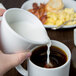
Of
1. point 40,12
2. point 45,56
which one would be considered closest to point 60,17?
point 40,12

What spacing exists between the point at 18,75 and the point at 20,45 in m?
0.16

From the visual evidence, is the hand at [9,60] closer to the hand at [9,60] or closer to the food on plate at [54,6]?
the hand at [9,60]

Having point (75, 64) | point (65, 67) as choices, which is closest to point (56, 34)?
point (75, 64)

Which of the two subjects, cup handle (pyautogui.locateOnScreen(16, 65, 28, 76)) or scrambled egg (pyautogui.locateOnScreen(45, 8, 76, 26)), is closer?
cup handle (pyautogui.locateOnScreen(16, 65, 28, 76))

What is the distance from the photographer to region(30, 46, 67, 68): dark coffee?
1.56ft

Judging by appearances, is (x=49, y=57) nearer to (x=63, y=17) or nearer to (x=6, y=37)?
(x=6, y=37)

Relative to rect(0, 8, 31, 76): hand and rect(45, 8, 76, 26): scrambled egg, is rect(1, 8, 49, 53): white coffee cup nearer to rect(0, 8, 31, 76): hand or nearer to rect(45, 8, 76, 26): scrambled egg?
rect(0, 8, 31, 76): hand

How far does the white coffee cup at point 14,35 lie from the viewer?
1.35ft

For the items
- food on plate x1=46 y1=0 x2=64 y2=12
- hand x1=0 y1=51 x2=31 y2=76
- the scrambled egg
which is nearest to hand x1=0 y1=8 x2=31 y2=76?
hand x1=0 y1=51 x2=31 y2=76

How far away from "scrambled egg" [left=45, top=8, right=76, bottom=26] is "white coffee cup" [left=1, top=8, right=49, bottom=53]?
283mm

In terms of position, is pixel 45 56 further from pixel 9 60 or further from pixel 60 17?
pixel 60 17

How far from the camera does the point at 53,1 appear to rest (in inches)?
35.4

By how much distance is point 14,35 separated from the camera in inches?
16.0

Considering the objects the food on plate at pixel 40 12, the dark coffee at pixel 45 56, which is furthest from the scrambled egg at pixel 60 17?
the dark coffee at pixel 45 56
